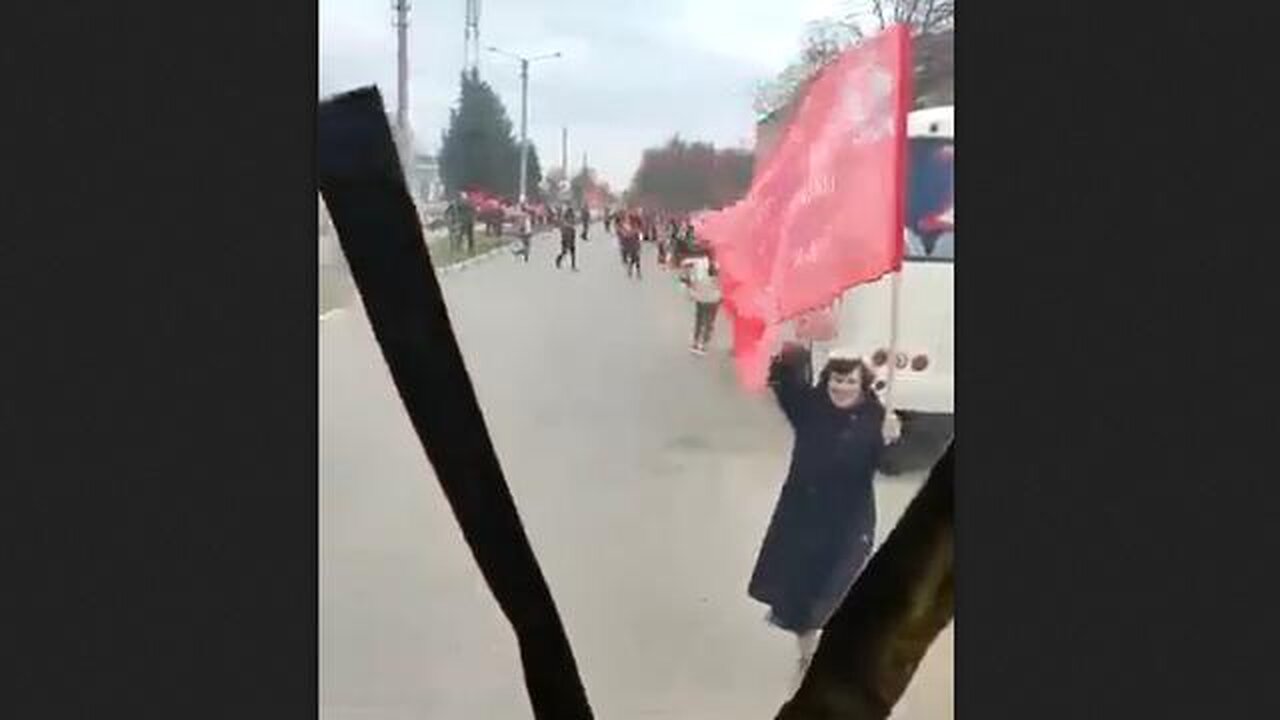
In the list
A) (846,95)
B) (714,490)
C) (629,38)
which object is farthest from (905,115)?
(714,490)

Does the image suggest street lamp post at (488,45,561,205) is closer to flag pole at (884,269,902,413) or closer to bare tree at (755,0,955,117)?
bare tree at (755,0,955,117)

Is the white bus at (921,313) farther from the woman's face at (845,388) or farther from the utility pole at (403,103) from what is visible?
the utility pole at (403,103)

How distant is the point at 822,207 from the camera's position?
307 centimetres

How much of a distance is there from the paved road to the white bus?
0.41 ft

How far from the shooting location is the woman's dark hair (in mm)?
3070

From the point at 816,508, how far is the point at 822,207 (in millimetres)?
624

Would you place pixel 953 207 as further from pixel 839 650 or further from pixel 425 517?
pixel 425 517

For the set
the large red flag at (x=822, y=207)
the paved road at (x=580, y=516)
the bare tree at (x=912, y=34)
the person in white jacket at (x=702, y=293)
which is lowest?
the paved road at (x=580, y=516)

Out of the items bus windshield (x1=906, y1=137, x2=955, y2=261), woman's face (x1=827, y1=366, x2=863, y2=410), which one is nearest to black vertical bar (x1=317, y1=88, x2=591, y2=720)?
woman's face (x1=827, y1=366, x2=863, y2=410)

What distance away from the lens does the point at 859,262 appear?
10.0 feet

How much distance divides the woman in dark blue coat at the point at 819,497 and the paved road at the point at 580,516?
4 cm

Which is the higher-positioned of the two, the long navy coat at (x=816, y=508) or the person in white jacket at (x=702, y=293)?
the person in white jacket at (x=702, y=293)

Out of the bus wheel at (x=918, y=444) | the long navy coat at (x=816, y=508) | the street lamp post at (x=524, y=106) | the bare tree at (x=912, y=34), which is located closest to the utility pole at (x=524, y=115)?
the street lamp post at (x=524, y=106)

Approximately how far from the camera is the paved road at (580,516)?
3.10 meters
